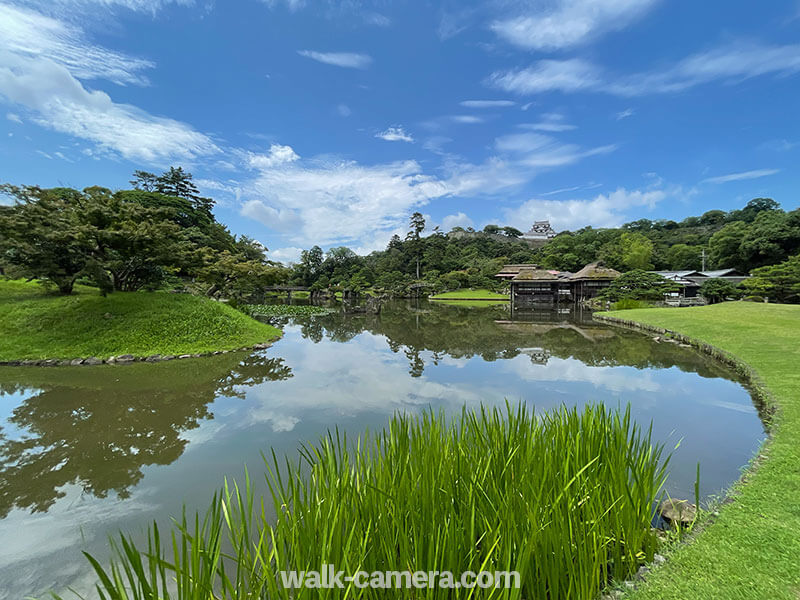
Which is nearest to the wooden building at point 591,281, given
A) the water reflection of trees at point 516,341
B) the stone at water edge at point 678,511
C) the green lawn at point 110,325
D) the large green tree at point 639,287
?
the large green tree at point 639,287

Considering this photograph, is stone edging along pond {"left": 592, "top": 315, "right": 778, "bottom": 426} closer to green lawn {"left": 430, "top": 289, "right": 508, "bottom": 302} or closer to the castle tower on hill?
green lawn {"left": 430, "top": 289, "right": 508, "bottom": 302}

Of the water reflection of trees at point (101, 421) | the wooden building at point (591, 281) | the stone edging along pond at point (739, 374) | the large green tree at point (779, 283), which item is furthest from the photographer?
the wooden building at point (591, 281)

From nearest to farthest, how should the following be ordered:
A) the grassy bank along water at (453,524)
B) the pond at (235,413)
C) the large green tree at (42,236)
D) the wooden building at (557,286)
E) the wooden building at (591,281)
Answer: the grassy bank along water at (453,524) → the pond at (235,413) → the large green tree at (42,236) → the wooden building at (591,281) → the wooden building at (557,286)

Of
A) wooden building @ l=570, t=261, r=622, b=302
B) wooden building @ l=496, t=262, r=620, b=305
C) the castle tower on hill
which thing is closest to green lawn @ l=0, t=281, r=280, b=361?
wooden building @ l=496, t=262, r=620, b=305

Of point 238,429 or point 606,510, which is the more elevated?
point 606,510

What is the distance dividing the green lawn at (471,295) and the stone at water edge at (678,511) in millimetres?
31075

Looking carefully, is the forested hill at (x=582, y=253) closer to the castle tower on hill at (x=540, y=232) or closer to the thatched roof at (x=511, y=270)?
the thatched roof at (x=511, y=270)

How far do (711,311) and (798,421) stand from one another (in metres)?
14.5

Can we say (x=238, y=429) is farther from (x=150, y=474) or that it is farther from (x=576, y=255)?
(x=576, y=255)

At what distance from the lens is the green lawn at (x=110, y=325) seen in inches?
358

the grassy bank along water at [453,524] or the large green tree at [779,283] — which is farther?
the large green tree at [779,283]

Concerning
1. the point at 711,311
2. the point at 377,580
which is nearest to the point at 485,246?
the point at 711,311

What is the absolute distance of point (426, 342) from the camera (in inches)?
500

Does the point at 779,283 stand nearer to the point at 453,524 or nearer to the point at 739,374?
the point at 739,374
